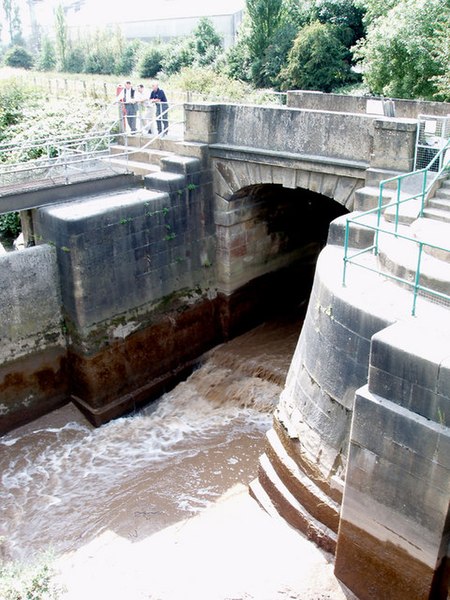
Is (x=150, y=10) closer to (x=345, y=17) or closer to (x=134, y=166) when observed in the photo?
(x=345, y=17)

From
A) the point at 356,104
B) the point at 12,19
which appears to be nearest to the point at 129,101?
the point at 356,104

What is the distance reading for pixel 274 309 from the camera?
16844 mm

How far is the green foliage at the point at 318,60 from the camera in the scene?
29.2 metres

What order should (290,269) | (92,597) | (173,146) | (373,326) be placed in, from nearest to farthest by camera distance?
(373,326)
(92,597)
(173,146)
(290,269)

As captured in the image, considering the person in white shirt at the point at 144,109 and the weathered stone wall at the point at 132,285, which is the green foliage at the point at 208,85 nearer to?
the person in white shirt at the point at 144,109

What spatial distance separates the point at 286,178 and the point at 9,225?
29.0ft

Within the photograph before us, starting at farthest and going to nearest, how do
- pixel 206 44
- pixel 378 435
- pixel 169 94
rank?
1. pixel 206 44
2. pixel 169 94
3. pixel 378 435

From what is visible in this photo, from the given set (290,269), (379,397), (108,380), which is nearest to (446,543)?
(379,397)

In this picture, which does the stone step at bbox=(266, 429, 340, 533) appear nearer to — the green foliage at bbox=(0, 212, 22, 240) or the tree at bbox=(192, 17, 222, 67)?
the green foliage at bbox=(0, 212, 22, 240)

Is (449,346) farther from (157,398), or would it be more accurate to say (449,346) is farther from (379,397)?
(157,398)

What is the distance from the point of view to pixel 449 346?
22.2 ft

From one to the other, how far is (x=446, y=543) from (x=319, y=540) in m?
2.18

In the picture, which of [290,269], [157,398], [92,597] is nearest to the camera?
[92,597]

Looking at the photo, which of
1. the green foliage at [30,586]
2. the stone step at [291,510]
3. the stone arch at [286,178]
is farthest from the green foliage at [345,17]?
the green foliage at [30,586]
